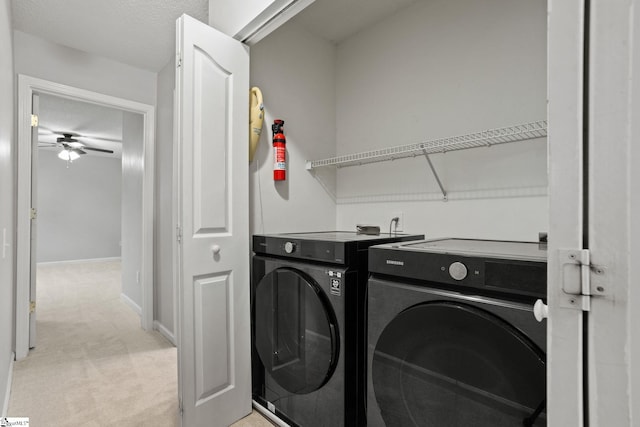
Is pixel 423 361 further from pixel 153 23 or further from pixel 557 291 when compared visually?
pixel 153 23

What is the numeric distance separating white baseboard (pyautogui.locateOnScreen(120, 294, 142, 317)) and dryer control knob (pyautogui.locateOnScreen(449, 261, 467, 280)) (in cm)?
355

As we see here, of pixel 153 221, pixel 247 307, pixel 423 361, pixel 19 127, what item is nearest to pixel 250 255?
pixel 247 307

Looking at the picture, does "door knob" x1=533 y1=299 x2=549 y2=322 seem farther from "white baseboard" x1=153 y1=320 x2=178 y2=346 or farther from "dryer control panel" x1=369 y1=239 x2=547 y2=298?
"white baseboard" x1=153 y1=320 x2=178 y2=346

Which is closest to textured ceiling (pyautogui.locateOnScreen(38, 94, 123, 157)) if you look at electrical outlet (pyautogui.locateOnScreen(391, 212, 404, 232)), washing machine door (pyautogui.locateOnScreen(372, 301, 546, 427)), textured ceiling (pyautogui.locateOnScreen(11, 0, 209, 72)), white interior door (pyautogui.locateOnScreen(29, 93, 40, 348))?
white interior door (pyautogui.locateOnScreen(29, 93, 40, 348))

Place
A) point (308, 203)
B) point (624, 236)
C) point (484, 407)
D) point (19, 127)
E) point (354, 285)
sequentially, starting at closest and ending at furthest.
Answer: point (624, 236) → point (484, 407) → point (354, 285) → point (308, 203) → point (19, 127)

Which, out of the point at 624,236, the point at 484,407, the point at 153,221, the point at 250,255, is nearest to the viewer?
the point at 624,236

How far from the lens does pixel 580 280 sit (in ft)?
1.56

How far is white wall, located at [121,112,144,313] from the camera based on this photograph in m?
3.42

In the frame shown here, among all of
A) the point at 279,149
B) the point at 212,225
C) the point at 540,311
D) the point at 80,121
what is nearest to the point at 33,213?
the point at 212,225

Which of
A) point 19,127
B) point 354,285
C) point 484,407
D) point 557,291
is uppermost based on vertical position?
point 19,127

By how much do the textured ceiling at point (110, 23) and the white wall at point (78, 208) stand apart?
5.98 metres

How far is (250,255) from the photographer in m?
1.81

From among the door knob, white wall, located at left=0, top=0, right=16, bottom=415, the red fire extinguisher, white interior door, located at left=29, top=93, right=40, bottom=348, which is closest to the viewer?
the door knob

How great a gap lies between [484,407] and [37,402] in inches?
94.6
